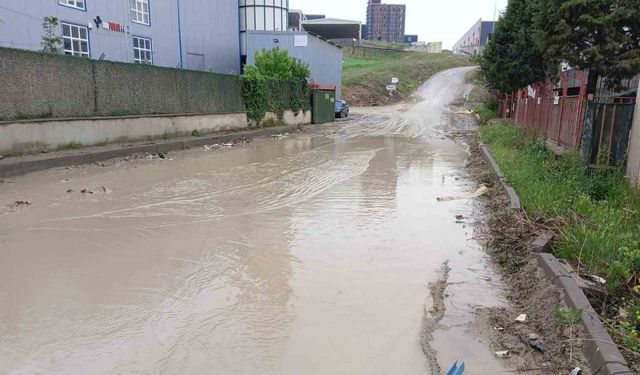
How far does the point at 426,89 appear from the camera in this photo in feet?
231

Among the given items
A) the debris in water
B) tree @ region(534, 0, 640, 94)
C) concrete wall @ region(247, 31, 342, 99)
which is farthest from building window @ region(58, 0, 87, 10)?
the debris in water

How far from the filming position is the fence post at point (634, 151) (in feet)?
25.8

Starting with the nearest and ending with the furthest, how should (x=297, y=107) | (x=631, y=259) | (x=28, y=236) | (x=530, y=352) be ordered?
(x=530, y=352) < (x=631, y=259) < (x=28, y=236) < (x=297, y=107)

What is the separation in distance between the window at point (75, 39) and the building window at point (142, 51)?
3320mm

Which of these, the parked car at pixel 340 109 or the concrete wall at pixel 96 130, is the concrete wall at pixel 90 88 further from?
the parked car at pixel 340 109

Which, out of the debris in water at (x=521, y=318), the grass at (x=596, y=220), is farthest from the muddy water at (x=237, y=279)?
the grass at (x=596, y=220)

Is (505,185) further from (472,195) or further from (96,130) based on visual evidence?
(96,130)

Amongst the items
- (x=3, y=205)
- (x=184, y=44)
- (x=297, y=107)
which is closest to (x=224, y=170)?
(x=3, y=205)

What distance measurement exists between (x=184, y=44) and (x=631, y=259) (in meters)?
30.1

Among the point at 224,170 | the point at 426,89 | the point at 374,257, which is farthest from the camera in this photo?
the point at 426,89

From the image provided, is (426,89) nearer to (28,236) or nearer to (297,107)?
(297,107)

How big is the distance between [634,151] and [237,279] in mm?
6687

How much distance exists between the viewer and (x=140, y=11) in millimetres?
26812

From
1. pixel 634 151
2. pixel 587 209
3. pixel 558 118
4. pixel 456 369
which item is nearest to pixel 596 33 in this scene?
pixel 558 118
